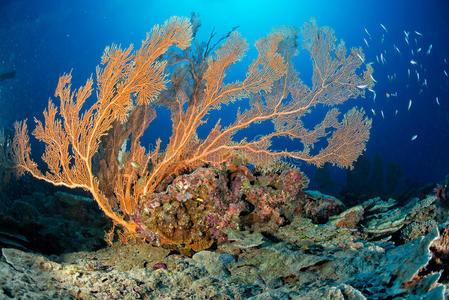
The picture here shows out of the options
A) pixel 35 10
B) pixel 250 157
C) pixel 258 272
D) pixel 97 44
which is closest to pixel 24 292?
pixel 258 272

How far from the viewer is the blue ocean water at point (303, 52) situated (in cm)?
4309

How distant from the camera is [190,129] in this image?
4887 millimetres

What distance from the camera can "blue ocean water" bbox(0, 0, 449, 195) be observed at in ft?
141

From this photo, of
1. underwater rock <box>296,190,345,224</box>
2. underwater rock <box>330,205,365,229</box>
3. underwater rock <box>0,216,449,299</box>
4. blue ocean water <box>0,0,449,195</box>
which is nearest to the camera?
underwater rock <box>0,216,449,299</box>

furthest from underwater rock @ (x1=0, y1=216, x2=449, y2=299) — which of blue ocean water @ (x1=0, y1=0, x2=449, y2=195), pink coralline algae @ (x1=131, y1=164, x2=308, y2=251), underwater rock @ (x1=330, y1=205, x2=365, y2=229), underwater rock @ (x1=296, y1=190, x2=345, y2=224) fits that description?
blue ocean water @ (x1=0, y1=0, x2=449, y2=195)

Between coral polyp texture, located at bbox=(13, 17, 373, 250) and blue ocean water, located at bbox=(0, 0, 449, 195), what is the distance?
131 ft

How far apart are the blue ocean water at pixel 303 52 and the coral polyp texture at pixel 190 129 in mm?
39856

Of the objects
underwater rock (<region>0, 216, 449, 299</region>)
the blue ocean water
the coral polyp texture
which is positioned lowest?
underwater rock (<region>0, 216, 449, 299</region>)

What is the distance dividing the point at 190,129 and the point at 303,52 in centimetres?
7980

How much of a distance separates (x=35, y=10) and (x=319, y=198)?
48867mm

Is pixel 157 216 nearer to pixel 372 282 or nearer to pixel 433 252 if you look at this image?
pixel 372 282

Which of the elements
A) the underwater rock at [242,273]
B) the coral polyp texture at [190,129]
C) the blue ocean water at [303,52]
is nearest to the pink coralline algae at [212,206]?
the coral polyp texture at [190,129]

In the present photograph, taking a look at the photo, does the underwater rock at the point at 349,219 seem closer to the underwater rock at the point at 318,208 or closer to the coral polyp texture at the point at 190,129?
the underwater rock at the point at 318,208

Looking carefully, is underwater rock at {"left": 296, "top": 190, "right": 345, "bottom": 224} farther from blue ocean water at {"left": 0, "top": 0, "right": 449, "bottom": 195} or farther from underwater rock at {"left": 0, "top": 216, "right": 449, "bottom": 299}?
blue ocean water at {"left": 0, "top": 0, "right": 449, "bottom": 195}
